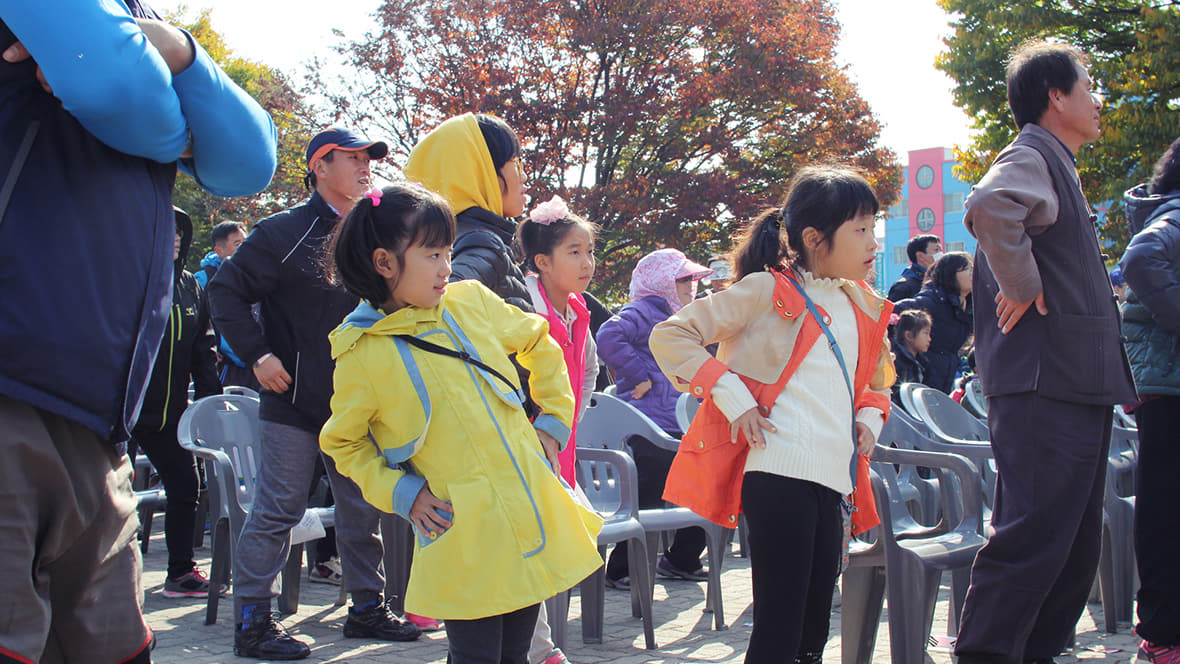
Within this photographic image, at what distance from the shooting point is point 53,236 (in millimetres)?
1545

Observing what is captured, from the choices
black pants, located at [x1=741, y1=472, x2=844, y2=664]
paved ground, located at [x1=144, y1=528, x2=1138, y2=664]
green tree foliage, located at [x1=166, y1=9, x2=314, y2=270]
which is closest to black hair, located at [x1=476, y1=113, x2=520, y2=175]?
black pants, located at [x1=741, y1=472, x2=844, y2=664]

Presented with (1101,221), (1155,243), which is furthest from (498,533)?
(1101,221)

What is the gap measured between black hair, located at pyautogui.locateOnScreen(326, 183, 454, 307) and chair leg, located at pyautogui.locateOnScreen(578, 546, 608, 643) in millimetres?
2089

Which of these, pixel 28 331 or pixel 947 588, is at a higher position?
pixel 28 331

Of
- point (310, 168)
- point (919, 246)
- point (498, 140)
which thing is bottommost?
point (498, 140)

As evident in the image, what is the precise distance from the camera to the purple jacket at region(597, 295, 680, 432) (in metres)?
5.68

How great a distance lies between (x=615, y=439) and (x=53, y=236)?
377cm

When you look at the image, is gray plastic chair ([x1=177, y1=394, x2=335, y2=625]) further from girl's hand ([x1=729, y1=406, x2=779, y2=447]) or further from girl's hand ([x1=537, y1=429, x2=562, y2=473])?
girl's hand ([x1=729, y1=406, x2=779, y2=447])

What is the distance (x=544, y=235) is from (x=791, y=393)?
1518mm

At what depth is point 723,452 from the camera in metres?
2.88

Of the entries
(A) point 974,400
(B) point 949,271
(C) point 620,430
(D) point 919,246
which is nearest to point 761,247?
(C) point 620,430

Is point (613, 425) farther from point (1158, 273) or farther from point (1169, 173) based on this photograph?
point (1169, 173)

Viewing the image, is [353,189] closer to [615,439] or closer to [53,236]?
[615,439]

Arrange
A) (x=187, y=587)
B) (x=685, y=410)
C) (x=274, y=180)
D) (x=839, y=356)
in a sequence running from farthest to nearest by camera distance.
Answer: (x=274, y=180)
(x=685, y=410)
(x=187, y=587)
(x=839, y=356)
